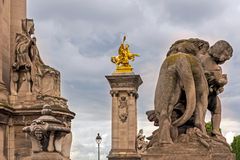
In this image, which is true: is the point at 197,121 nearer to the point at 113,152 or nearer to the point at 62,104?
the point at 62,104

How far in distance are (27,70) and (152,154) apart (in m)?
8.98

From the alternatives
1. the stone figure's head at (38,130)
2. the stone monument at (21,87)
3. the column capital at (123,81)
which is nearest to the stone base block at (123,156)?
the column capital at (123,81)

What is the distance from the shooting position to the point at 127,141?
3853 centimetres

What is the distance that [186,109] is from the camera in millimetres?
10445

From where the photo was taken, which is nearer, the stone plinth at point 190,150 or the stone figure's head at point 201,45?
the stone plinth at point 190,150

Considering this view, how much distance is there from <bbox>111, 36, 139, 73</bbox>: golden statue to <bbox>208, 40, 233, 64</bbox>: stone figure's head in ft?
94.9

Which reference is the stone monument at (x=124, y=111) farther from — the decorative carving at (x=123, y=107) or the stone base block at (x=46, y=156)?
the stone base block at (x=46, y=156)

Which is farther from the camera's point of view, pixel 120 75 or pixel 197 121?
pixel 120 75

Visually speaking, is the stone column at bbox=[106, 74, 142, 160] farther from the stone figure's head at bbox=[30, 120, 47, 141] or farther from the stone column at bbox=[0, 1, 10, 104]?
the stone figure's head at bbox=[30, 120, 47, 141]

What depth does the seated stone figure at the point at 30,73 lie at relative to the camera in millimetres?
18531

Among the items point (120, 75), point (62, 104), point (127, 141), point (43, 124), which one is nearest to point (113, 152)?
point (127, 141)

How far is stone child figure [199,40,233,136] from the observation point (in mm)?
10781

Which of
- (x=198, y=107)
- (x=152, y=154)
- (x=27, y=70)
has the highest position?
(x=27, y=70)

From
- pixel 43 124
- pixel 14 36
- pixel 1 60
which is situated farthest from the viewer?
pixel 14 36
